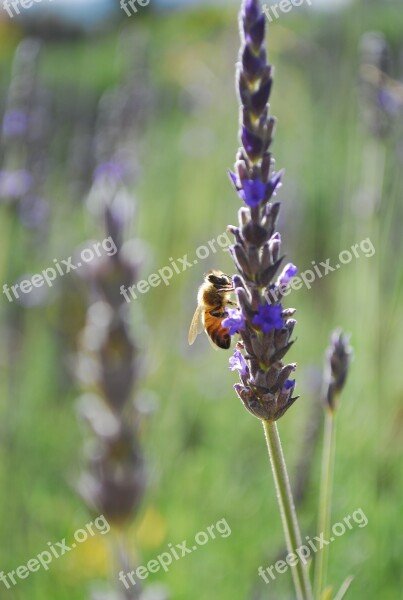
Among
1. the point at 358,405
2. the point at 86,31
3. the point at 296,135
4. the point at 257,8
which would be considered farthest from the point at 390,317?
the point at 86,31

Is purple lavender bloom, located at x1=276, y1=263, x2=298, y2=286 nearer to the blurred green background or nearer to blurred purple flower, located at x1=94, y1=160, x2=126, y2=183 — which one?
the blurred green background

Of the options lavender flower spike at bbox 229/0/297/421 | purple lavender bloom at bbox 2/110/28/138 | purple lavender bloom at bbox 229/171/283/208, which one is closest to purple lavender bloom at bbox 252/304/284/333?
lavender flower spike at bbox 229/0/297/421

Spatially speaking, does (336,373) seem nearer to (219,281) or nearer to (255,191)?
(219,281)

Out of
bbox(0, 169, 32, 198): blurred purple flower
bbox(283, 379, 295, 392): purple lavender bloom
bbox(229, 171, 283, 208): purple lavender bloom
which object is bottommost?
bbox(283, 379, 295, 392): purple lavender bloom

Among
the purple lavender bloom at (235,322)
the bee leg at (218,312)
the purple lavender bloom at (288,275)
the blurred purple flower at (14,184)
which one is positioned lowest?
the purple lavender bloom at (235,322)

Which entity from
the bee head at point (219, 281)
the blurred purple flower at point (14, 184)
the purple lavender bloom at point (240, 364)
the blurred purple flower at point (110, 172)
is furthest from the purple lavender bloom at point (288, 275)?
the blurred purple flower at point (14, 184)

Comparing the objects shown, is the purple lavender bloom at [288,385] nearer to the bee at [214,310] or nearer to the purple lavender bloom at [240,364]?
the purple lavender bloom at [240,364]

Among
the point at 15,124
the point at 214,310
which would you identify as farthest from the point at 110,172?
the point at 15,124
